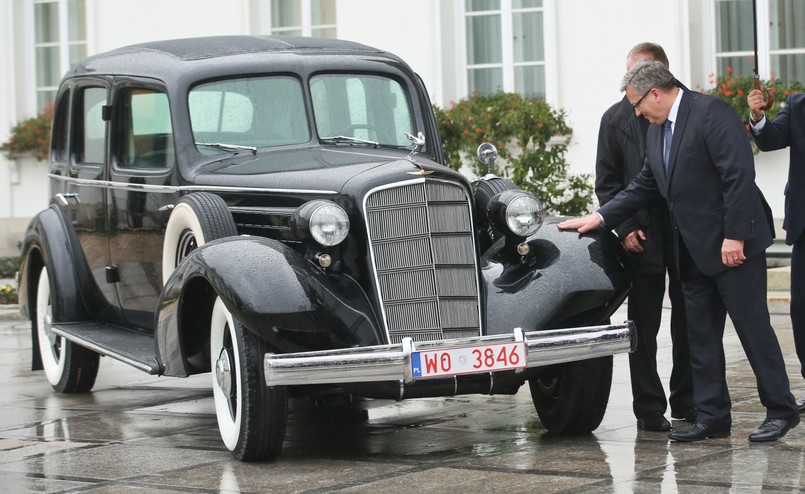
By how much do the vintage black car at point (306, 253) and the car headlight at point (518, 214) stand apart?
0.4 inches

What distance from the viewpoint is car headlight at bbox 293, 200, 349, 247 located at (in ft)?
19.6

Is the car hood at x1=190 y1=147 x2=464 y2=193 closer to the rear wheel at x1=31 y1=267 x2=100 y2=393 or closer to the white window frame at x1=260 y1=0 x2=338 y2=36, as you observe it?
the rear wheel at x1=31 y1=267 x2=100 y2=393

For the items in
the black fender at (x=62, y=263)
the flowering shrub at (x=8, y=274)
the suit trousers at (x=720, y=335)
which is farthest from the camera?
the flowering shrub at (x=8, y=274)

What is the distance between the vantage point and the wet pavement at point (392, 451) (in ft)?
17.7

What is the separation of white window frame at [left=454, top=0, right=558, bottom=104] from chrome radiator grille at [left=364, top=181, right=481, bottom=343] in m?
9.20

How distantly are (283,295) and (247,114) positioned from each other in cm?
193

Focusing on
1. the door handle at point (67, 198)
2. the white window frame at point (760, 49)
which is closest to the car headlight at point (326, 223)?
the door handle at point (67, 198)

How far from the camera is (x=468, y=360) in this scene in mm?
5617

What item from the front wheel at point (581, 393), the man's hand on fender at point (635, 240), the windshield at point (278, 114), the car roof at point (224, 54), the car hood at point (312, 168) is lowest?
the front wheel at point (581, 393)

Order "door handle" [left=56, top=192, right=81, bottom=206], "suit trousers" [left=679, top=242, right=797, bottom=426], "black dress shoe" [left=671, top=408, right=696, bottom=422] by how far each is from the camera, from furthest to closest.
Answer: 1. "door handle" [left=56, top=192, right=81, bottom=206]
2. "black dress shoe" [left=671, top=408, right=696, bottom=422]
3. "suit trousers" [left=679, top=242, right=797, bottom=426]

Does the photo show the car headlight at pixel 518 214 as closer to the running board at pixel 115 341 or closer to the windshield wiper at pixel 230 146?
the windshield wiper at pixel 230 146

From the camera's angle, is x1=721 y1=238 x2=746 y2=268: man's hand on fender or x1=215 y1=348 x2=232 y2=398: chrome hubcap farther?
x1=215 y1=348 x2=232 y2=398: chrome hubcap

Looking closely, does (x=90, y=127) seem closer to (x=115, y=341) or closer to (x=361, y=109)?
(x=115, y=341)

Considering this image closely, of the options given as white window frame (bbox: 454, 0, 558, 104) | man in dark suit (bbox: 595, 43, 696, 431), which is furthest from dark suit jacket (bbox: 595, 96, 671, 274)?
white window frame (bbox: 454, 0, 558, 104)
